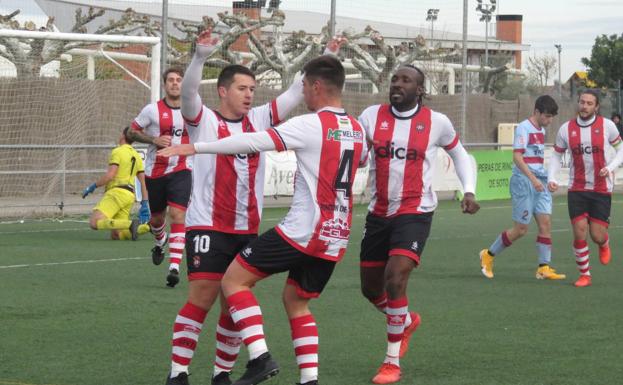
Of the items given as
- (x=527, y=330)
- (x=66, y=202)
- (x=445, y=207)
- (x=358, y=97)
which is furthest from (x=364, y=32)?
(x=527, y=330)

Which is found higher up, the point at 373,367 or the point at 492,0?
the point at 492,0

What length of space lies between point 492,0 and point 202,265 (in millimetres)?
23814

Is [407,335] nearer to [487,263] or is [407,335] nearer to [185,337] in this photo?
[185,337]

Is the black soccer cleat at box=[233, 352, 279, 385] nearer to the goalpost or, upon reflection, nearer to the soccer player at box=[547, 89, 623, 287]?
the soccer player at box=[547, 89, 623, 287]

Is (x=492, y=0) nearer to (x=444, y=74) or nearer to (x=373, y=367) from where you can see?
(x=444, y=74)

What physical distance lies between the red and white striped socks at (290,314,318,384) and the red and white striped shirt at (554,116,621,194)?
7.23 metres

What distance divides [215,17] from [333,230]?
19.3 m

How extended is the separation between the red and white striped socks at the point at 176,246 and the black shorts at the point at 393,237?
13.7ft

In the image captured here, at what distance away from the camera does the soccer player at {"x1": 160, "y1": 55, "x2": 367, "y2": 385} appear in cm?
716

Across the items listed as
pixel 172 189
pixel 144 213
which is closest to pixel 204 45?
pixel 172 189

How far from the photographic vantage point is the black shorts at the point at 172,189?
44.2 feet

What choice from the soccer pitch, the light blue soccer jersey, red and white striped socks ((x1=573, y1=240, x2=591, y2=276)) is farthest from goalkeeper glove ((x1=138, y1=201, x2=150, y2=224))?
red and white striped socks ((x1=573, y1=240, x2=591, y2=276))

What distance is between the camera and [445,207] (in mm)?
26375

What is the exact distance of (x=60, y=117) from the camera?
25.8 meters
